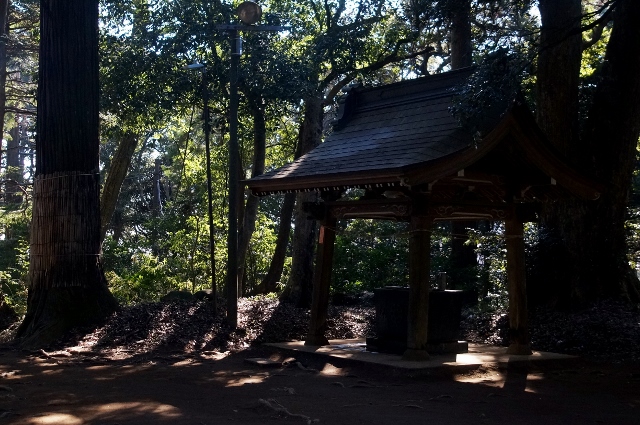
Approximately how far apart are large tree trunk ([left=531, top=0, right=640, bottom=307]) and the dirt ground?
289 centimetres

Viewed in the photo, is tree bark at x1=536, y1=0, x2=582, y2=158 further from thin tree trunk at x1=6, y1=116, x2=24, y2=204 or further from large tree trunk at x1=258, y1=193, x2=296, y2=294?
thin tree trunk at x1=6, y1=116, x2=24, y2=204

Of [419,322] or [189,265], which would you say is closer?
[419,322]

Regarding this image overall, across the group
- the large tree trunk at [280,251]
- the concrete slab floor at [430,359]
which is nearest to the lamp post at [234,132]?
the concrete slab floor at [430,359]

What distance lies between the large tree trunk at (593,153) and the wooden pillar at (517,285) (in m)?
3.20

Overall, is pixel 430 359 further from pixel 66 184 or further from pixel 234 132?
pixel 66 184

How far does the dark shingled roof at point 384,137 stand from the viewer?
10.6 metres

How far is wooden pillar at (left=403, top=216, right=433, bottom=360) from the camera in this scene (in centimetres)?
1062

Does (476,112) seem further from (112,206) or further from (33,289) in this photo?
(112,206)

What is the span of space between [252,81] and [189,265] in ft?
29.9

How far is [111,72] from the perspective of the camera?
17172 millimetres

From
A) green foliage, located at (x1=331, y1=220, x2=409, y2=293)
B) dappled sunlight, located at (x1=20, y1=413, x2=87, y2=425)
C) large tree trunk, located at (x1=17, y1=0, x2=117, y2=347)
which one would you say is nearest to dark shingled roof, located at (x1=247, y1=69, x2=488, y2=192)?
large tree trunk, located at (x1=17, y1=0, x2=117, y2=347)

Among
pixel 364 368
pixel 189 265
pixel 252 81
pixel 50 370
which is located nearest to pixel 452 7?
pixel 252 81

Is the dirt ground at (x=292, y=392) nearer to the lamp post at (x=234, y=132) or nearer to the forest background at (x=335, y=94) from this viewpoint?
Result: the lamp post at (x=234, y=132)

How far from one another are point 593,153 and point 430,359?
6.34 meters
